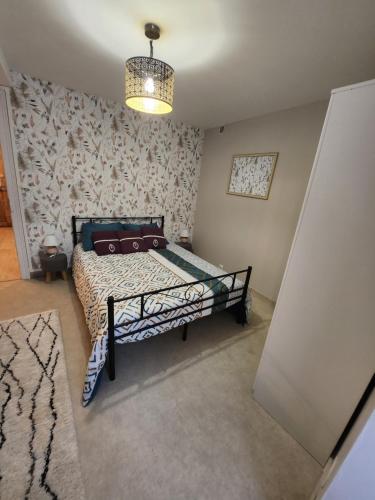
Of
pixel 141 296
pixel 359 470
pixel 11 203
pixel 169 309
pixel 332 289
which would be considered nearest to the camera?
pixel 359 470

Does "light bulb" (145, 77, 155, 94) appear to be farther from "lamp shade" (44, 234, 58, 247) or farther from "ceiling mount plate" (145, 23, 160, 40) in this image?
"lamp shade" (44, 234, 58, 247)

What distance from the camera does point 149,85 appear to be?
4.92 feet

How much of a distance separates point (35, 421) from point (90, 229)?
89.8 inches

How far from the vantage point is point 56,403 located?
5.05 feet

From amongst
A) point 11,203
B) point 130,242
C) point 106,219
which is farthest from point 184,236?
point 11,203

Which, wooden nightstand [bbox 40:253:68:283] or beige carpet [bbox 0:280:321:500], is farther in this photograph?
wooden nightstand [bbox 40:253:68:283]

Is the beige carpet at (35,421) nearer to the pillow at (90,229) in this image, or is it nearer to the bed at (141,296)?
the bed at (141,296)

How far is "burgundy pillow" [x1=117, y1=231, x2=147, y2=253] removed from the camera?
10.1 ft

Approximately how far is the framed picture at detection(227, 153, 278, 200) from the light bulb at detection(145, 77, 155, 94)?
2029 mm

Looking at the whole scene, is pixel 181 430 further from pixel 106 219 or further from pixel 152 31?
pixel 106 219

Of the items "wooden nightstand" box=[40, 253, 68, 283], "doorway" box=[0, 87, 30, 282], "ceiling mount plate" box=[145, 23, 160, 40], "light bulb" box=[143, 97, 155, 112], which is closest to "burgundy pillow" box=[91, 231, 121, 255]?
"wooden nightstand" box=[40, 253, 68, 283]

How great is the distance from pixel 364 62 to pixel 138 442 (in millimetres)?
3275

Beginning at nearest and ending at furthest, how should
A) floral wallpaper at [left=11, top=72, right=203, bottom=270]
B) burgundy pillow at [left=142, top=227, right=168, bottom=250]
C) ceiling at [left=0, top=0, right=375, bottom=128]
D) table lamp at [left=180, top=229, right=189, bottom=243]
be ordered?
ceiling at [left=0, top=0, right=375, bottom=128]
floral wallpaper at [left=11, top=72, right=203, bottom=270]
burgundy pillow at [left=142, top=227, right=168, bottom=250]
table lamp at [left=180, top=229, right=189, bottom=243]

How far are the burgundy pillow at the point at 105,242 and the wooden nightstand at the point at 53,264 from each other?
52 cm
